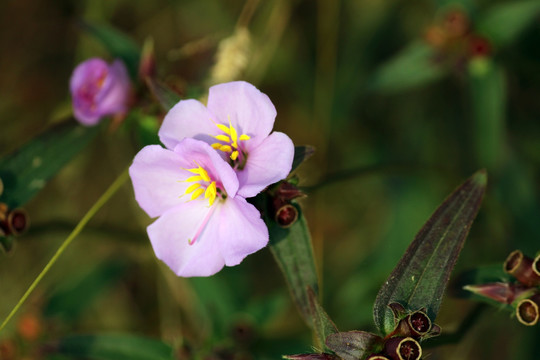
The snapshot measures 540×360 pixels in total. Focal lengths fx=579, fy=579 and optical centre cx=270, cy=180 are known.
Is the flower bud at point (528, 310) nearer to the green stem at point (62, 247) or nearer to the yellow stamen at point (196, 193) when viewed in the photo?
the yellow stamen at point (196, 193)

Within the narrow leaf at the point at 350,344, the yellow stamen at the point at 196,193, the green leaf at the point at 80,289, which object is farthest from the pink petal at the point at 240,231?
the green leaf at the point at 80,289

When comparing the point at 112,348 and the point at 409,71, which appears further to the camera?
the point at 409,71

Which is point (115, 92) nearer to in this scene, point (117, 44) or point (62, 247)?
point (117, 44)

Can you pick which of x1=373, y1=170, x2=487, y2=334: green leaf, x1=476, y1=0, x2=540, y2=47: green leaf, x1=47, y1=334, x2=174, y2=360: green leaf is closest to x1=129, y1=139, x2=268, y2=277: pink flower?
x1=373, y1=170, x2=487, y2=334: green leaf

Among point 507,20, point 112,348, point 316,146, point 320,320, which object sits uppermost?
point 507,20

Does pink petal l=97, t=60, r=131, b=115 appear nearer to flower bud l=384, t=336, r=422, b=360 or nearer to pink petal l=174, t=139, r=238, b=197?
pink petal l=174, t=139, r=238, b=197

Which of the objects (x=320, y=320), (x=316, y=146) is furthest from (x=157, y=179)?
(x=316, y=146)
